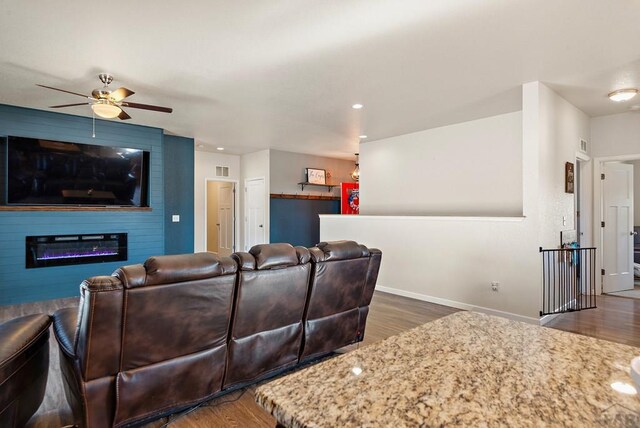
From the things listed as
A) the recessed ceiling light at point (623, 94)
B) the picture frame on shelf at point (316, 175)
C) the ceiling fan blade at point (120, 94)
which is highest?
the recessed ceiling light at point (623, 94)

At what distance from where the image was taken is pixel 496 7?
8.10 ft

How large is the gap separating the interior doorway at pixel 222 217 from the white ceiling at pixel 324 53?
4.21 metres

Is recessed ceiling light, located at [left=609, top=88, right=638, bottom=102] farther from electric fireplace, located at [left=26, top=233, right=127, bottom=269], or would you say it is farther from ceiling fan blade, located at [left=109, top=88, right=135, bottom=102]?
electric fireplace, located at [left=26, top=233, right=127, bottom=269]

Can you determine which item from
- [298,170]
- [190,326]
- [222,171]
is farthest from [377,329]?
[222,171]

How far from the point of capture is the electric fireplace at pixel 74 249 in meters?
4.90

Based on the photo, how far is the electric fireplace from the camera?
4902mm

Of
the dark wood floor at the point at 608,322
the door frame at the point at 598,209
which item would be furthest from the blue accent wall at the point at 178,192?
the door frame at the point at 598,209

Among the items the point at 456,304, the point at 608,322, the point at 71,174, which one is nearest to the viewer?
the point at 608,322

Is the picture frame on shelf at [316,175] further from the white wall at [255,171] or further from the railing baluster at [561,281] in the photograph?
the railing baluster at [561,281]

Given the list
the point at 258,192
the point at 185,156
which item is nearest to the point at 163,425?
the point at 185,156

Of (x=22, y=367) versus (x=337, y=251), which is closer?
(x=22, y=367)

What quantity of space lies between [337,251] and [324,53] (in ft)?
5.99

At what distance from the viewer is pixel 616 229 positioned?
549 centimetres

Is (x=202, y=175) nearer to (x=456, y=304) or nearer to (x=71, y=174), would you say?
(x=71, y=174)
